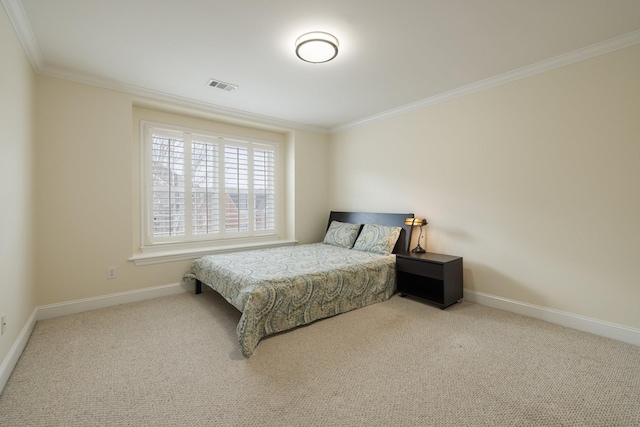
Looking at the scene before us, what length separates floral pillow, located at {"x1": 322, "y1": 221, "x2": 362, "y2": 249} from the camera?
4.19 meters

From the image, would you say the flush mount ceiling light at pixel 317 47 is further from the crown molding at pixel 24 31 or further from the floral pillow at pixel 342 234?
the floral pillow at pixel 342 234

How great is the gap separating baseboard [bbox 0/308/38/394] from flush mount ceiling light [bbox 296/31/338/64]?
3051mm

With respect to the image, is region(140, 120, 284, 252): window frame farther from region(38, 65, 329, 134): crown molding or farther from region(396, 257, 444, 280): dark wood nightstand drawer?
region(396, 257, 444, 280): dark wood nightstand drawer

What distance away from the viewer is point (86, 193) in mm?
3020

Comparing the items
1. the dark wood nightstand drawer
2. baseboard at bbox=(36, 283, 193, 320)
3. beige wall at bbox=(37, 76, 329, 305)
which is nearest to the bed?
the dark wood nightstand drawer

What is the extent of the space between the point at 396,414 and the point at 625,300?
7.52ft

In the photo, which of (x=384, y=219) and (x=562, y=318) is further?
(x=384, y=219)

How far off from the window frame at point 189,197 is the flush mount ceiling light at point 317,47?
2.23 m

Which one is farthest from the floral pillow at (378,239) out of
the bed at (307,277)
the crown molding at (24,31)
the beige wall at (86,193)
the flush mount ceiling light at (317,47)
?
the crown molding at (24,31)

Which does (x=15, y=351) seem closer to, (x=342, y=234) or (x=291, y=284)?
(x=291, y=284)

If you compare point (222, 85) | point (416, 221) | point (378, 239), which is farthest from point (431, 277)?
point (222, 85)

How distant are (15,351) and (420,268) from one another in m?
3.57

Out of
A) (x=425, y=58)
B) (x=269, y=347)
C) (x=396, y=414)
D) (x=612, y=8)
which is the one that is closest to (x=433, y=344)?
(x=396, y=414)

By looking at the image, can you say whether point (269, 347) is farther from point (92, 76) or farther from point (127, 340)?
point (92, 76)
